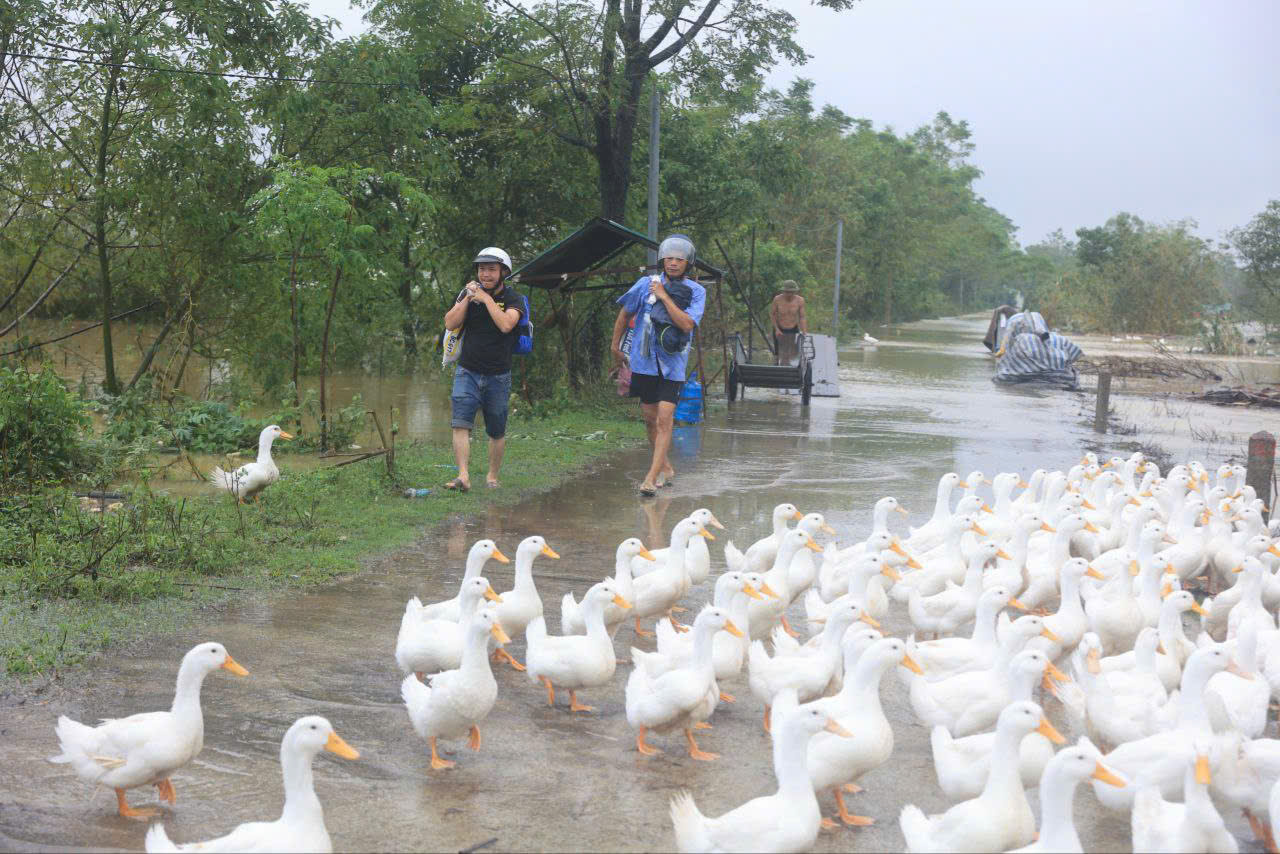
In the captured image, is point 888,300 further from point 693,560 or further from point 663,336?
point 693,560

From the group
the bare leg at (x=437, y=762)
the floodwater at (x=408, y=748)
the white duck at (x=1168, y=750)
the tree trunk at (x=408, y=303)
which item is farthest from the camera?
the tree trunk at (x=408, y=303)

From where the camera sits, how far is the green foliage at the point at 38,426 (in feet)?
28.7

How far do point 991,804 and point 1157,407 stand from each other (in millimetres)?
17092

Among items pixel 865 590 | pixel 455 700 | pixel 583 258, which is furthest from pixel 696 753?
pixel 583 258

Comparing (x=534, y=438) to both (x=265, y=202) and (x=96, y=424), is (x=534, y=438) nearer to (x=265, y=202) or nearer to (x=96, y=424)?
(x=265, y=202)

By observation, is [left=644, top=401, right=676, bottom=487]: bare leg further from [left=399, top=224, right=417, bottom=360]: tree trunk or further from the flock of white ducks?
[left=399, top=224, right=417, bottom=360]: tree trunk

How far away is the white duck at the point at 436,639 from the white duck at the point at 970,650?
1.96 m

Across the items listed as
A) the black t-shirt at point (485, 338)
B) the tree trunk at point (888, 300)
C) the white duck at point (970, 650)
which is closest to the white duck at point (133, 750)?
the white duck at point (970, 650)

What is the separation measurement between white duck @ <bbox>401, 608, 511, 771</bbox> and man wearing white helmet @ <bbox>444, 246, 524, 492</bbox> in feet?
15.6

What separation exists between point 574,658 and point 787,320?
14129 mm

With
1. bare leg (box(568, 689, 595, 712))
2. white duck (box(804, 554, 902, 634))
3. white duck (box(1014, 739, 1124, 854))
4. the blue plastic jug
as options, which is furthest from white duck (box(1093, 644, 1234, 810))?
the blue plastic jug

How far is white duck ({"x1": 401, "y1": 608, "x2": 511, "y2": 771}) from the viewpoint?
457cm

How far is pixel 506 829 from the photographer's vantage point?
4.02 meters

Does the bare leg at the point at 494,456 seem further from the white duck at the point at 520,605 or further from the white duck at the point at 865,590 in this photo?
the white duck at the point at 865,590
